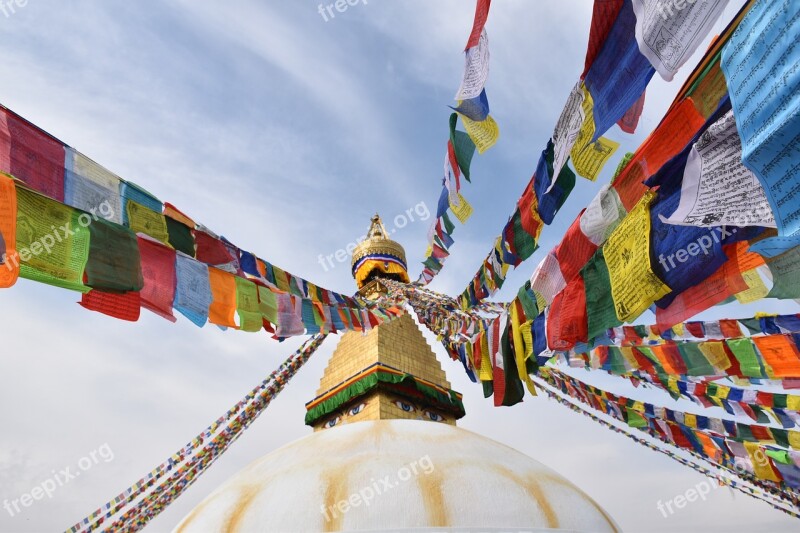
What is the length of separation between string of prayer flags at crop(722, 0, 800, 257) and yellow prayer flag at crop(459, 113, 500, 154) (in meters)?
1.90

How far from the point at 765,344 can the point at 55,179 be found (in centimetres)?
621

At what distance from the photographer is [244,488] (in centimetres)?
516

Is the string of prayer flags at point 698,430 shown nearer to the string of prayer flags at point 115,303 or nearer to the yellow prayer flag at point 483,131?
the yellow prayer flag at point 483,131

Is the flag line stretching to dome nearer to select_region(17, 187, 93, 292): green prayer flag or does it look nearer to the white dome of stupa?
select_region(17, 187, 93, 292): green prayer flag

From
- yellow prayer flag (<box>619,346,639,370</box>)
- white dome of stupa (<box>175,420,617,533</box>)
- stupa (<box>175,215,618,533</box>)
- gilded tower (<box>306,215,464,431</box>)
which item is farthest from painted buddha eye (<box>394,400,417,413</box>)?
yellow prayer flag (<box>619,346,639,370</box>)

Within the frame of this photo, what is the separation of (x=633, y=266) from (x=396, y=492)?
3.33m

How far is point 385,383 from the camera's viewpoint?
24.3 ft

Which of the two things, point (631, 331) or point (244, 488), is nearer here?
point (244, 488)

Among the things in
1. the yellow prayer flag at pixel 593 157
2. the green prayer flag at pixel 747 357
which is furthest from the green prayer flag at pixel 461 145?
the green prayer flag at pixel 747 357

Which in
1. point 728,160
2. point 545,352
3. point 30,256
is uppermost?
point 30,256

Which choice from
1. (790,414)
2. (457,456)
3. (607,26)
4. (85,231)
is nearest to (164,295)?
(85,231)

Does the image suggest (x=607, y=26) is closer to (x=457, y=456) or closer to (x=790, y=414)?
(x=457, y=456)

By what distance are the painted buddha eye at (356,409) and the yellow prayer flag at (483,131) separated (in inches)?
210

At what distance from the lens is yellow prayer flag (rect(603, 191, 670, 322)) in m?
2.27
